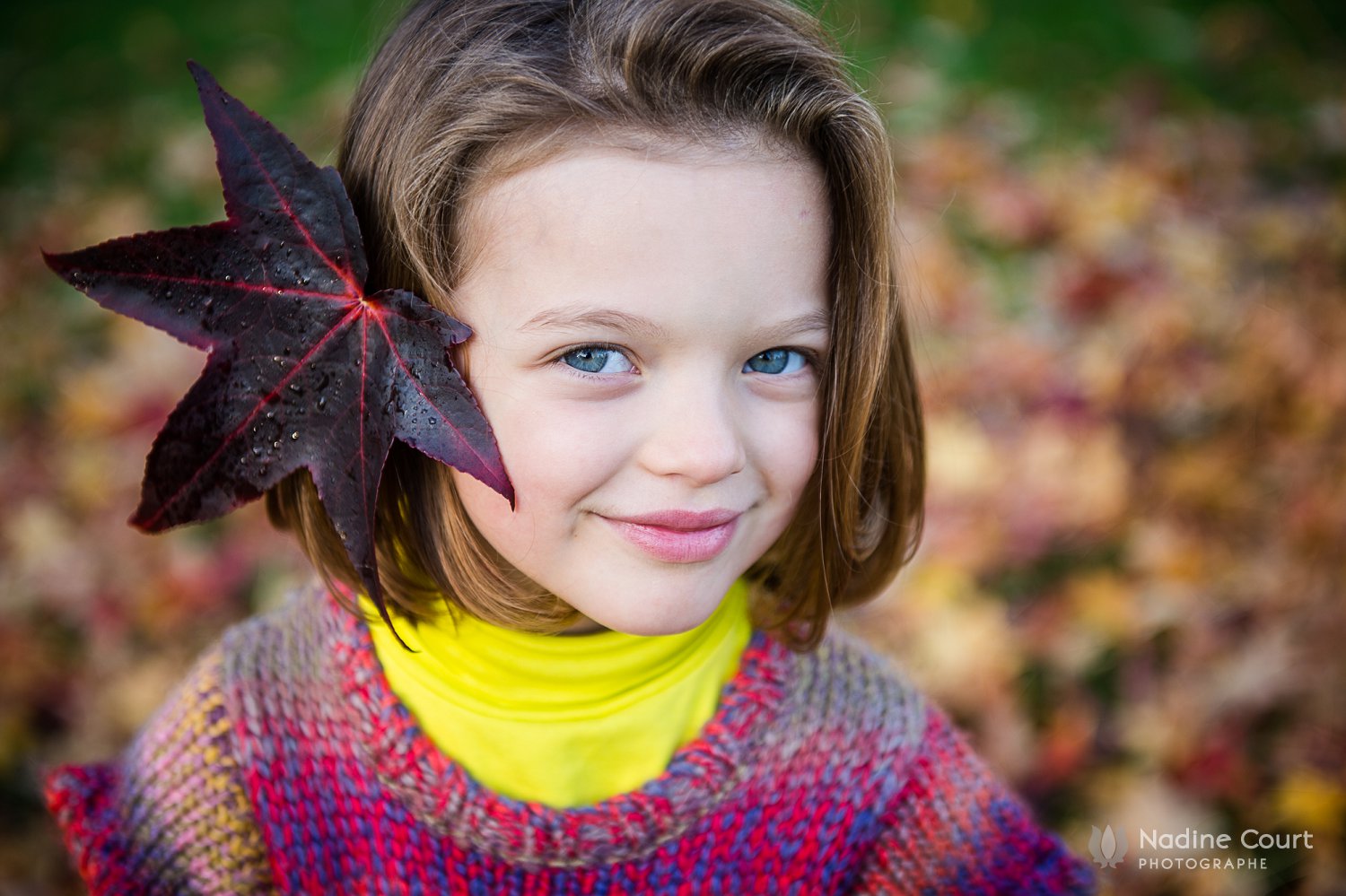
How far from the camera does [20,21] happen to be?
4070mm

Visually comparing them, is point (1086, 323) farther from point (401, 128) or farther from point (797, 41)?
point (401, 128)

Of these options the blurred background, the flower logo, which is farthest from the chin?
the flower logo

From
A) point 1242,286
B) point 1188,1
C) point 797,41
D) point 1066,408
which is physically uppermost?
point 1188,1

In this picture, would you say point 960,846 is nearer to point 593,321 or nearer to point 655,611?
point 655,611

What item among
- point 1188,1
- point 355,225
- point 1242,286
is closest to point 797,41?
point 355,225

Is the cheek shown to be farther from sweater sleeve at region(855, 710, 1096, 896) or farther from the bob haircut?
sweater sleeve at region(855, 710, 1096, 896)

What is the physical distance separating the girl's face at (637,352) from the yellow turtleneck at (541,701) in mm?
139

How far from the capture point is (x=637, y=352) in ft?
3.85

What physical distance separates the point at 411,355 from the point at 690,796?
0.65 meters

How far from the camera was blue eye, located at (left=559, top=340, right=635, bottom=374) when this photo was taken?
1196 millimetres

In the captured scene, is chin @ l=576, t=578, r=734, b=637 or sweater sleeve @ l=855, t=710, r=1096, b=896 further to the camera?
sweater sleeve @ l=855, t=710, r=1096, b=896

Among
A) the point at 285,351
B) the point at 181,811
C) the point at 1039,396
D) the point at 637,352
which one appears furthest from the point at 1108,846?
the point at 285,351

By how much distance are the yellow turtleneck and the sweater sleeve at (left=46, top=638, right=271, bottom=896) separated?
23cm

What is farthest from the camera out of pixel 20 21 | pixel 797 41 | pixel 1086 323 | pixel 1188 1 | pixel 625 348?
pixel 1188 1
